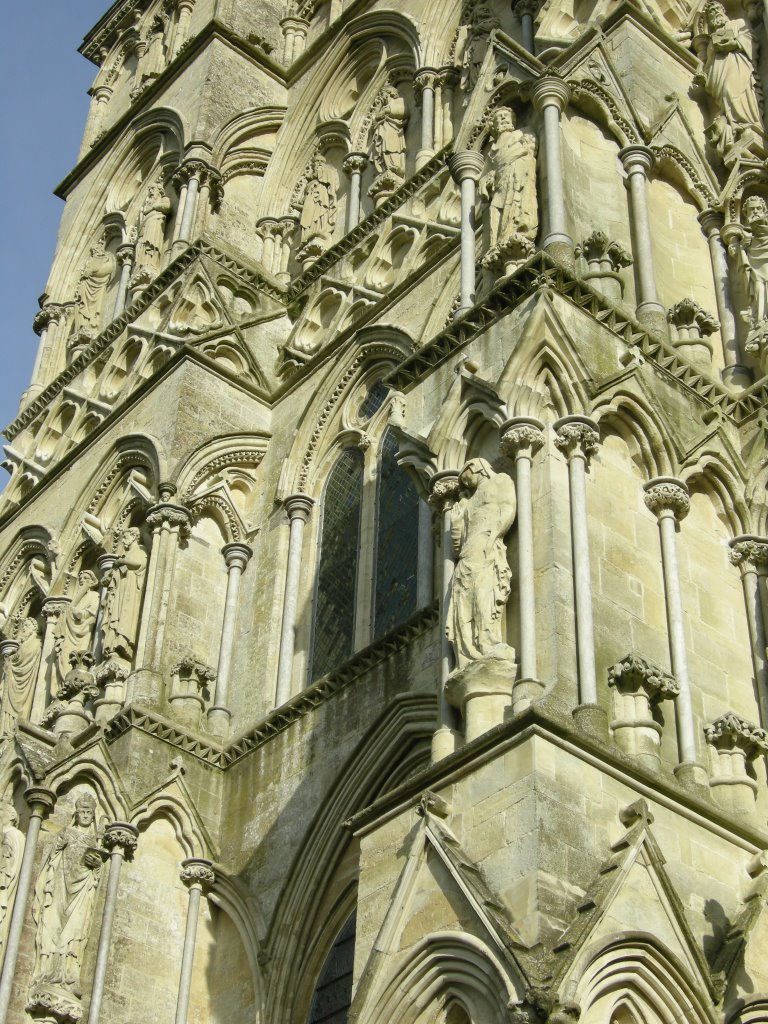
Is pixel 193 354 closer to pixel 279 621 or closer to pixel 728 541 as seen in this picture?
pixel 279 621

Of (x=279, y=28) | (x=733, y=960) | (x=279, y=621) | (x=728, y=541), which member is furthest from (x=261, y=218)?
(x=733, y=960)

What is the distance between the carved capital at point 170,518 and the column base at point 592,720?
8.42 m

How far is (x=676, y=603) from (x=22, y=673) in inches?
420

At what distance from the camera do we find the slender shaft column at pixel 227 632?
17.4m

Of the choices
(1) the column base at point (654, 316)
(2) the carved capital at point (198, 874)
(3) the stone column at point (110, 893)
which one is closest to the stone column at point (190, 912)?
(2) the carved capital at point (198, 874)

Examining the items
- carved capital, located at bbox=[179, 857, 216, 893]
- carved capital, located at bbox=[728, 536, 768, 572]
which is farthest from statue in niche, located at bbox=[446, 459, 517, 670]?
carved capital, located at bbox=[179, 857, 216, 893]

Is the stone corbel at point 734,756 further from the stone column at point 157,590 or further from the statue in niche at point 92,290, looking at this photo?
the statue in niche at point 92,290

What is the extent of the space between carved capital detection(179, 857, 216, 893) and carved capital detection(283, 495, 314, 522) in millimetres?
4001

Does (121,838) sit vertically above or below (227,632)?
below

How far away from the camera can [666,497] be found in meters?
12.5

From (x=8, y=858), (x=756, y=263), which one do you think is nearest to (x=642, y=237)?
(x=756, y=263)

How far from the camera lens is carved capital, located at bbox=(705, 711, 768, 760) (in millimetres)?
11641

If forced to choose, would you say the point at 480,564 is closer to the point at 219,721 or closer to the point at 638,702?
the point at 638,702

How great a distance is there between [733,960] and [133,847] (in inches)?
268
